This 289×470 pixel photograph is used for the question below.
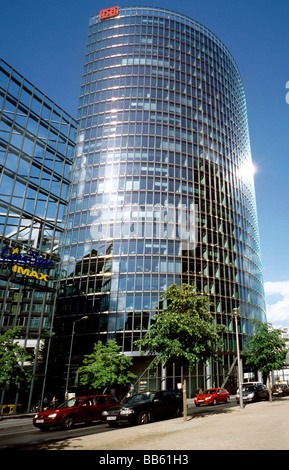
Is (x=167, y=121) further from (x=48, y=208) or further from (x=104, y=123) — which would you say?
(x=48, y=208)

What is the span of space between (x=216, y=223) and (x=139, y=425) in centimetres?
4841

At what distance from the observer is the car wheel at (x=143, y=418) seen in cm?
1709

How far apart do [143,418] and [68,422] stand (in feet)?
13.2

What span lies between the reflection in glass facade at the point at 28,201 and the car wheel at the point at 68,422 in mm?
12111

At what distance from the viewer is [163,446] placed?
34.1 ft

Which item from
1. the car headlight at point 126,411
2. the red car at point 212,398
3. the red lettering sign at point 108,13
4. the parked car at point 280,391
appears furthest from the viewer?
the red lettering sign at point 108,13

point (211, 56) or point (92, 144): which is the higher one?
point (211, 56)

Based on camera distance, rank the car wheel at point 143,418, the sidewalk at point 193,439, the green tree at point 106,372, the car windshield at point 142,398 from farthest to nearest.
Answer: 1. the green tree at point 106,372
2. the car windshield at point 142,398
3. the car wheel at point 143,418
4. the sidewalk at point 193,439

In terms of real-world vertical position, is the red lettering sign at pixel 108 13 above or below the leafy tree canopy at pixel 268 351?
above

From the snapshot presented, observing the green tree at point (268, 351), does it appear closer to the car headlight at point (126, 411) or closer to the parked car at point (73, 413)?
the parked car at point (73, 413)

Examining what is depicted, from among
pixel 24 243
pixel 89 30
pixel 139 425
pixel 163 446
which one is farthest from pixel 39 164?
pixel 89 30

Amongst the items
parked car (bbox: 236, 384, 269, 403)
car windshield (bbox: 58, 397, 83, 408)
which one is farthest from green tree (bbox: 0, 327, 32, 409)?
parked car (bbox: 236, 384, 269, 403)

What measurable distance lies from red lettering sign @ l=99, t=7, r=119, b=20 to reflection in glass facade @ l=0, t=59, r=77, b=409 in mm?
46775

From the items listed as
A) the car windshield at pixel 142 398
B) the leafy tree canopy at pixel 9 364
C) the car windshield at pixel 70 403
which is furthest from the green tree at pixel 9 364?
the car windshield at pixel 142 398
